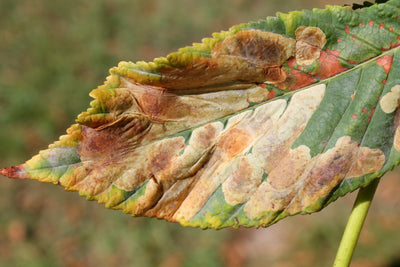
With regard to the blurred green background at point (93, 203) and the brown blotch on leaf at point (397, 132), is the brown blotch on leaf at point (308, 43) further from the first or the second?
the blurred green background at point (93, 203)

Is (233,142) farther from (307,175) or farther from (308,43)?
(308,43)

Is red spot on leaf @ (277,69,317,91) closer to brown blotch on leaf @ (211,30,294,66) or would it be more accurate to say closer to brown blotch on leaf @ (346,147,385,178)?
brown blotch on leaf @ (211,30,294,66)

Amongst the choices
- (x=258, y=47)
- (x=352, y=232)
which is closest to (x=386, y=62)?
(x=258, y=47)

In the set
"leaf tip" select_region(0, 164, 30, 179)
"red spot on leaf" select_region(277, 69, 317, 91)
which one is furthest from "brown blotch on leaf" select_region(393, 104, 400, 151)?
"leaf tip" select_region(0, 164, 30, 179)

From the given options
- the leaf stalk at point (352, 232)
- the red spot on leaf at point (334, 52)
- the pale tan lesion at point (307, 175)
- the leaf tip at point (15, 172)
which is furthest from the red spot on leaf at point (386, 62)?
the leaf tip at point (15, 172)

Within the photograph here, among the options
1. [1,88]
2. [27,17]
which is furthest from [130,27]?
[1,88]
